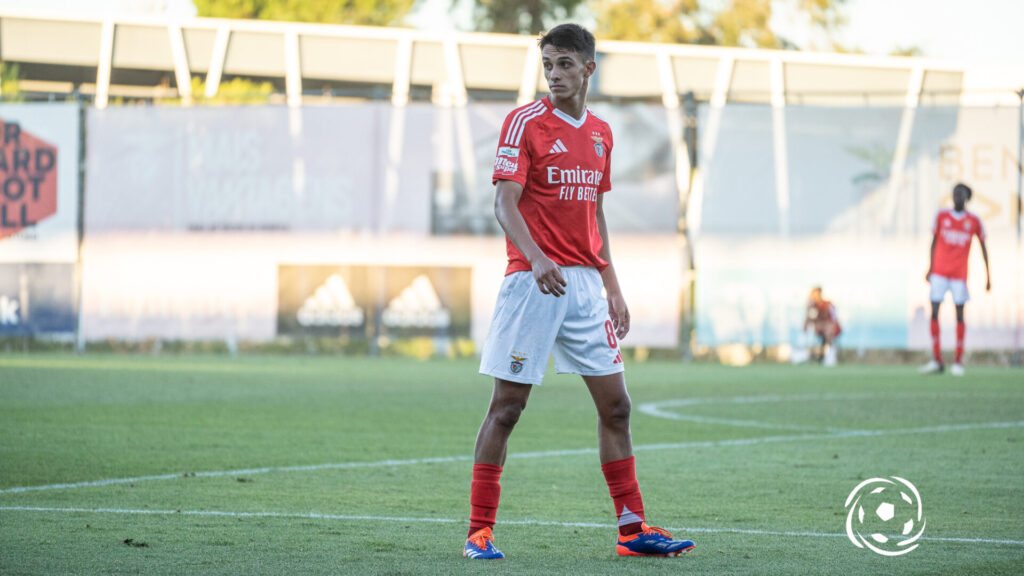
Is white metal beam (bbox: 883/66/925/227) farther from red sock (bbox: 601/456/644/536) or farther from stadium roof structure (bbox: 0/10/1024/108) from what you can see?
stadium roof structure (bbox: 0/10/1024/108)

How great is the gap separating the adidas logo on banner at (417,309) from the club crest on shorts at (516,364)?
53.1 ft

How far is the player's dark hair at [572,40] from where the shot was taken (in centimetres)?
553

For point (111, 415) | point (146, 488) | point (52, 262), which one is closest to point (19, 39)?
point (52, 262)

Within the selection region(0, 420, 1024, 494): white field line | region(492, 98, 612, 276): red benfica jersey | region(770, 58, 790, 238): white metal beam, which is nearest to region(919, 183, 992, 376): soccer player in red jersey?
region(770, 58, 790, 238): white metal beam

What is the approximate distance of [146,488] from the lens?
24.1 ft

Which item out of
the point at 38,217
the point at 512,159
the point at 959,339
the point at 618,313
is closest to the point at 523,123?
the point at 512,159

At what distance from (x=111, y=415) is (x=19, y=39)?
30.5 meters

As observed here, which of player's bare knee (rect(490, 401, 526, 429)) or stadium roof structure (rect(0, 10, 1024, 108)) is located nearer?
player's bare knee (rect(490, 401, 526, 429))

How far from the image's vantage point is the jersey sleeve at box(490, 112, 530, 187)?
5.50 meters

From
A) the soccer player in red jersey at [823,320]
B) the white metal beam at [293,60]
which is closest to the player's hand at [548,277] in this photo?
the soccer player in red jersey at [823,320]

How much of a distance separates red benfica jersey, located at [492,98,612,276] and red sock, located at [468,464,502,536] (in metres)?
0.78

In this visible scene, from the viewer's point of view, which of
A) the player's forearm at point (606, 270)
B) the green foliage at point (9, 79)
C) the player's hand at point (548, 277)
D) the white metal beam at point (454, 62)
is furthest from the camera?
the white metal beam at point (454, 62)

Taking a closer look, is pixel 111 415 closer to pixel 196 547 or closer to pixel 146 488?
pixel 146 488

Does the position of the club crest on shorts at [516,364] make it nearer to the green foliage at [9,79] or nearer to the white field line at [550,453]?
Answer: the white field line at [550,453]
